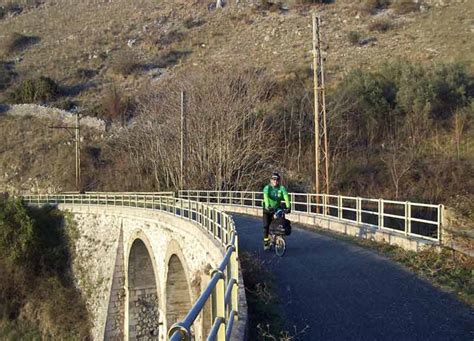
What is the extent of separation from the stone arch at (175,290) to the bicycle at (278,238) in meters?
5.48

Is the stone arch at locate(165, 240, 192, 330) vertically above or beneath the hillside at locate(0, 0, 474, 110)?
beneath

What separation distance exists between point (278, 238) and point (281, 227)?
1.51ft

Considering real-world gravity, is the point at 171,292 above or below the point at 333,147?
below

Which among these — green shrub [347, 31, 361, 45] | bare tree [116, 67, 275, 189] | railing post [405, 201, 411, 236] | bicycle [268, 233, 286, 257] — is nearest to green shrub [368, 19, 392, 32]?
green shrub [347, 31, 361, 45]

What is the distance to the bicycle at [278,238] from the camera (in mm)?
11062

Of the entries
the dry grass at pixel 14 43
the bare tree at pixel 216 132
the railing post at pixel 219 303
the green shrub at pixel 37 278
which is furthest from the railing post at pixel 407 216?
the dry grass at pixel 14 43

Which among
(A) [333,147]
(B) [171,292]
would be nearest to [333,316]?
(B) [171,292]

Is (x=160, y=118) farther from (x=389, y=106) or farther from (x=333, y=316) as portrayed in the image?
(x=333, y=316)

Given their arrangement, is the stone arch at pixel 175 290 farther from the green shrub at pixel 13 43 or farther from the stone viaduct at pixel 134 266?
the green shrub at pixel 13 43

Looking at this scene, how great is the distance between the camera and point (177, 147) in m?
37.5

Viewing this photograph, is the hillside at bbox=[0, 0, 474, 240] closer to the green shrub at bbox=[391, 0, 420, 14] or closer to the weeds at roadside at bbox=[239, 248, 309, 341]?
the green shrub at bbox=[391, 0, 420, 14]

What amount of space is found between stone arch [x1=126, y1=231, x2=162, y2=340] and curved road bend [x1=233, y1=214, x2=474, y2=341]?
42.6ft

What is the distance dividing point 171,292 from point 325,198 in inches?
262

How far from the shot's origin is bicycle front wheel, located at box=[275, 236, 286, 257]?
36.9ft
